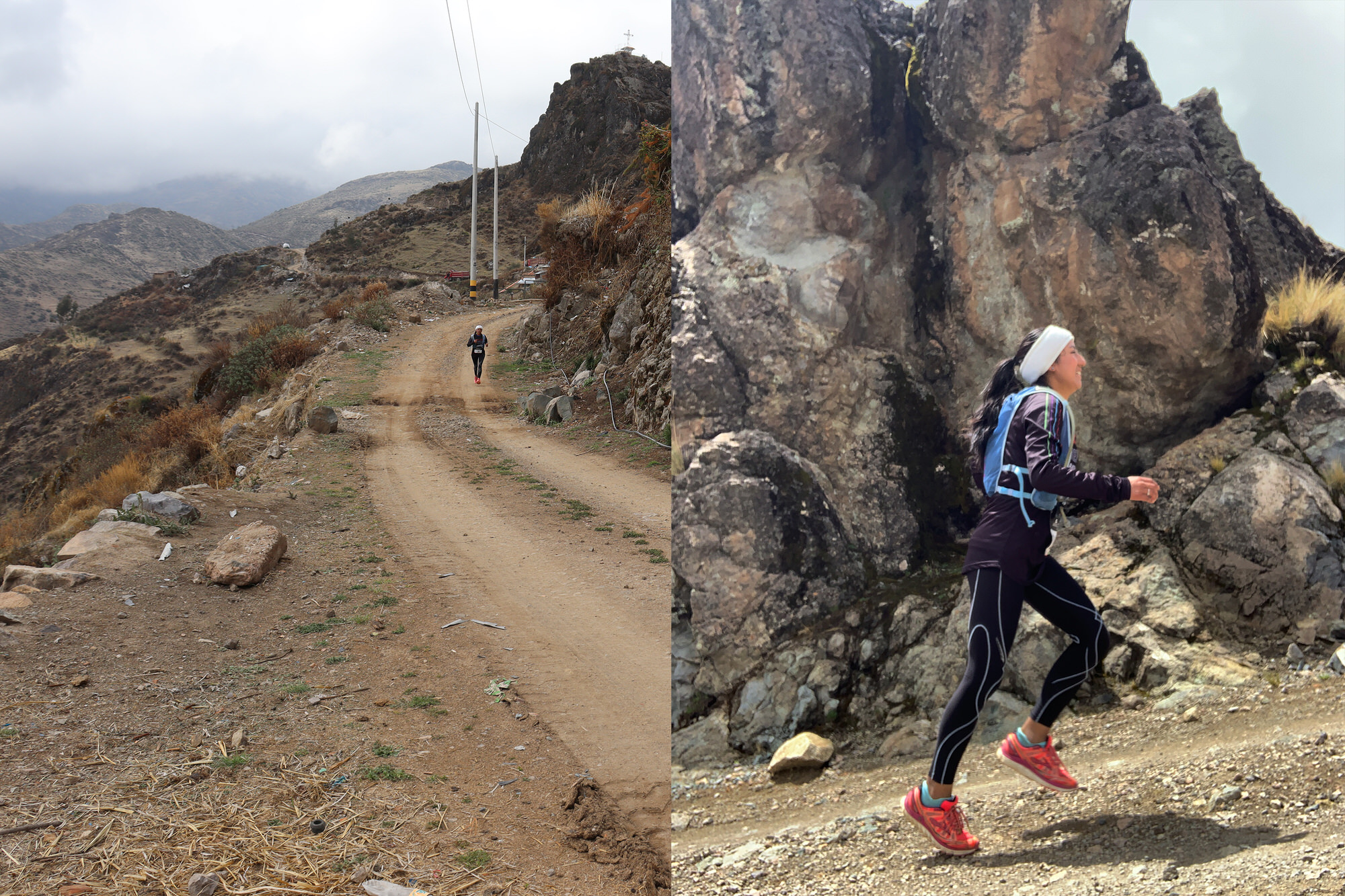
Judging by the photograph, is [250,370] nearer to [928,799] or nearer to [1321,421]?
[928,799]

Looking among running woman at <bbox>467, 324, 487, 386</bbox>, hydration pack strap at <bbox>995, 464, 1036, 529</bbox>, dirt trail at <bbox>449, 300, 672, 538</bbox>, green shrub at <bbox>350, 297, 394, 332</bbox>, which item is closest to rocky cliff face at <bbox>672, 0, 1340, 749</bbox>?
hydration pack strap at <bbox>995, 464, 1036, 529</bbox>

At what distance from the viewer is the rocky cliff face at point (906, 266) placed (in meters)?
1.41

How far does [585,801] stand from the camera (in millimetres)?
2994

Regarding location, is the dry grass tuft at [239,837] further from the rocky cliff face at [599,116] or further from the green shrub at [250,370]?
the rocky cliff face at [599,116]

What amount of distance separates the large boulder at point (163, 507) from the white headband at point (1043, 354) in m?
7.03

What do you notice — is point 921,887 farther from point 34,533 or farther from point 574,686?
point 34,533

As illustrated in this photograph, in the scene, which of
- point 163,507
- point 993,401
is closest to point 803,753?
point 993,401

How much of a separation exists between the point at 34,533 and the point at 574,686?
1104cm

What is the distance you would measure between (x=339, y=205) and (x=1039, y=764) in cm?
14332

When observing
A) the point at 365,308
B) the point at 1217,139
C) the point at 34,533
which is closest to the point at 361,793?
the point at 1217,139

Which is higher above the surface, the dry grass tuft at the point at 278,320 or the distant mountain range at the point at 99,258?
the distant mountain range at the point at 99,258

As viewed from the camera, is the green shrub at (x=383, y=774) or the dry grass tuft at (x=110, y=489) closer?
the green shrub at (x=383, y=774)

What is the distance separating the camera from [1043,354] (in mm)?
1338

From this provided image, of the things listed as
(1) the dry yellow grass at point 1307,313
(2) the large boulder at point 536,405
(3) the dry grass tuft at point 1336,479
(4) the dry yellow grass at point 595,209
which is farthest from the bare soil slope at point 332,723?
(4) the dry yellow grass at point 595,209
